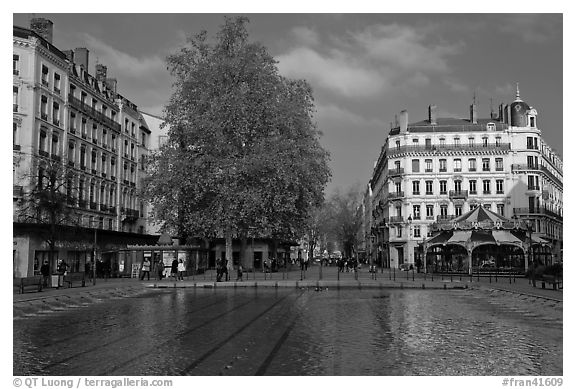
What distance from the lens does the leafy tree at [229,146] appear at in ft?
137

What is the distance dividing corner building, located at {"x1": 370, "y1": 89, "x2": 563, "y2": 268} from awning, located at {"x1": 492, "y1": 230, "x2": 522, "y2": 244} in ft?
105

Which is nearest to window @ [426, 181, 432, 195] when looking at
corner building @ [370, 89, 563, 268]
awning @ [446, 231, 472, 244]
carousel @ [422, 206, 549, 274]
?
corner building @ [370, 89, 563, 268]

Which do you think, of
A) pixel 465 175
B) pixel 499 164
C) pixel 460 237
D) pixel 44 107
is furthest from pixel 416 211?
pixel 44 107

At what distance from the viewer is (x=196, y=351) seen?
12.3 meters

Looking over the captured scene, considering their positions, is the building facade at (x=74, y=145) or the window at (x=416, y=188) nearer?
the building facade at (x=74, y=145)

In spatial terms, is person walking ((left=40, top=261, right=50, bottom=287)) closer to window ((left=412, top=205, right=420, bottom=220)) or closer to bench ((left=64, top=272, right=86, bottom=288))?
bench ((left=64, top=272, right=86, bottom=288))

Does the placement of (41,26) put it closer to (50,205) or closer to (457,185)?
(50,205)

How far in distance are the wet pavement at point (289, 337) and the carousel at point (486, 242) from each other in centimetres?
2160

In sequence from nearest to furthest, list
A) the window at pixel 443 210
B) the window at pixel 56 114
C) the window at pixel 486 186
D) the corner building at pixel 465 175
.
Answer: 1. the window at pixel 56 114
2. the corner building at pixel 465 175
3. the window at pixel 486 186
4. the window at pixel 443 210

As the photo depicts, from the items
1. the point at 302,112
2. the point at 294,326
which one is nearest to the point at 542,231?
the point at 302,112

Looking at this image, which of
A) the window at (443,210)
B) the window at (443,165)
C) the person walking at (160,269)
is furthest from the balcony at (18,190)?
the window at (443,165)

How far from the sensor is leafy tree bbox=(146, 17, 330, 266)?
41.8 metres

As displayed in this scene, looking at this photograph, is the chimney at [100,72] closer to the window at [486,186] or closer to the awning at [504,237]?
the awning at [504,237]
